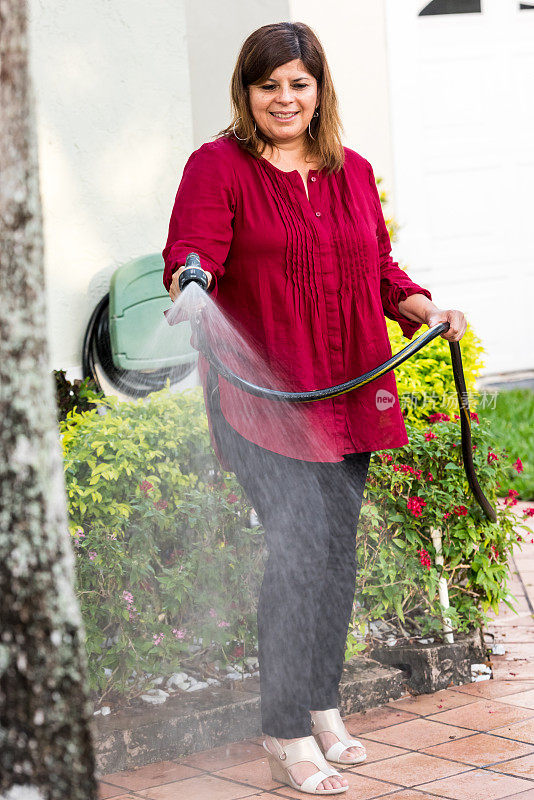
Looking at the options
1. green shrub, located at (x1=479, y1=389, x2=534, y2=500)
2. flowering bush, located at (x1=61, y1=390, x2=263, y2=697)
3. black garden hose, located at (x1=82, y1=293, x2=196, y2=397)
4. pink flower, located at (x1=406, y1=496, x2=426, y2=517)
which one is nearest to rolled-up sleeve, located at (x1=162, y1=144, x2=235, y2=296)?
flowering bush, located at (x1=61, y1=390, x2=263, y2=697)

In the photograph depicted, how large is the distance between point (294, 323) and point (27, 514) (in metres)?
1.41

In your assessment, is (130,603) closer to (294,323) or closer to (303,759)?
(303,759)

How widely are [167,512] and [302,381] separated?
770 mm

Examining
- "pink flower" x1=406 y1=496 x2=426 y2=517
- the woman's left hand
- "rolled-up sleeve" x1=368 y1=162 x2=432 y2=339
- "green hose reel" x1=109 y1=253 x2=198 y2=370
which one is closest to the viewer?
the woman's left hand

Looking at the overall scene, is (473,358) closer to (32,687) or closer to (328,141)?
(328,141)

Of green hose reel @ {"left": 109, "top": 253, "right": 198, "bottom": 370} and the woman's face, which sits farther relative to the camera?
green hose reel @ {"left": 109, "top": 253, "right": 198, "bottom": 370}

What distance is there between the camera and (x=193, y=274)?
2.52m

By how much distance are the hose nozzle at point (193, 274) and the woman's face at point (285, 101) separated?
48cm

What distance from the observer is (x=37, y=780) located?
1.44 meters

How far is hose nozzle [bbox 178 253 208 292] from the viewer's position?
99.1 inches

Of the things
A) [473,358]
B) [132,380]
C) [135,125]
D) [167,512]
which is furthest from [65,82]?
[167,512]

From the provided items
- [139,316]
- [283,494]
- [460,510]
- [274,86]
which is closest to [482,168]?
[139,316]

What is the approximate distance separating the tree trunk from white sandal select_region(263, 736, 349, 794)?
1432 mm

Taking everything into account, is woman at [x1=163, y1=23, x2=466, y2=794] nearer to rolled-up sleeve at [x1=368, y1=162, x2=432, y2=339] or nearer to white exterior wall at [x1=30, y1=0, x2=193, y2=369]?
rolled-up sleeve at [x1=368, y1=162, x2=432, y2=339]
